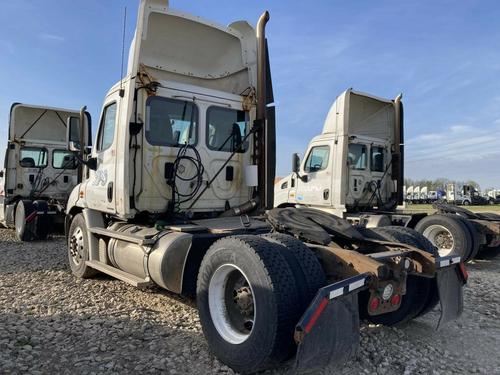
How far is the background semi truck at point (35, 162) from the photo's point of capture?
12375 millimetres

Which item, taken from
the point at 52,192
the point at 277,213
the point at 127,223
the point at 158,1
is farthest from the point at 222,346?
the point at 52,192

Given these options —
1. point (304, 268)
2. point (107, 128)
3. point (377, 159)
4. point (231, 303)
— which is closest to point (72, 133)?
point (107, 128)

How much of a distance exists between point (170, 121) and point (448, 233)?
236 inches

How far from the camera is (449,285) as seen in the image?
388 centimetres

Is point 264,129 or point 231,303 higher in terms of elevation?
point 264,129

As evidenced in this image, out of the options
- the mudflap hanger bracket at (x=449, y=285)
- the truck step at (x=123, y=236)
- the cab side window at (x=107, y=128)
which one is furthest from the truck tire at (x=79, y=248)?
the mudflap hanger bracket at (x=449, y=285)

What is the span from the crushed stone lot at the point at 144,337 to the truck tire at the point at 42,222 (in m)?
5.24

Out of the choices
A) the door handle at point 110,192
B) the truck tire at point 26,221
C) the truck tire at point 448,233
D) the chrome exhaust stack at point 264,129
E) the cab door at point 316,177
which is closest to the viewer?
the door handle at point 110,192

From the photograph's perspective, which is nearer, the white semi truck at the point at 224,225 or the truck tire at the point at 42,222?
the white semi truck at the point at 224,225

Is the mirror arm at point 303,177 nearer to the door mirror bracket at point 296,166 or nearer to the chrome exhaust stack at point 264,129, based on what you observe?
the door mirror bracket at point 296,166

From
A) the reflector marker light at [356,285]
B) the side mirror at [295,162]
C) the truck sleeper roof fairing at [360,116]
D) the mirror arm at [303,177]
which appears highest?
the truck sleeper roof fairing at [360,116]

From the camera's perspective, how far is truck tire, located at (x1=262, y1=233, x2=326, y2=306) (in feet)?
10.4

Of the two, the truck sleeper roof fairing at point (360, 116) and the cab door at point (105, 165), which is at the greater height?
the truck sleeper roof fairing at point (360, 116)

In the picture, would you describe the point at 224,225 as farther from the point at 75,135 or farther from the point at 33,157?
the point at 33,157
